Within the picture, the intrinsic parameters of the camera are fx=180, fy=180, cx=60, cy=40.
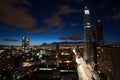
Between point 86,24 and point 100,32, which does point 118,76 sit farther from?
point 86,24

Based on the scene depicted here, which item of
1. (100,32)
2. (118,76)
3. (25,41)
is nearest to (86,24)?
A: (100,32)

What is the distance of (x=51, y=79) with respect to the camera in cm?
4712

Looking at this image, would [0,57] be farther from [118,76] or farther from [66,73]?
[118,76]

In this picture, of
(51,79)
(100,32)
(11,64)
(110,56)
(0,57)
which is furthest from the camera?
(100,32)

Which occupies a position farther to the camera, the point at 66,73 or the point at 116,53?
the point at 116,53

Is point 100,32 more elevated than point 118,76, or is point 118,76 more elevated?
point 100,32

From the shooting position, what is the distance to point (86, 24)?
161 meters

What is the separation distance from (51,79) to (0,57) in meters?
63.5

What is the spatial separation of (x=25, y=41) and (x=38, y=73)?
139m

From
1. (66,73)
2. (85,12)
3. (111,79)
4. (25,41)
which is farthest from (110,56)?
(25,41)

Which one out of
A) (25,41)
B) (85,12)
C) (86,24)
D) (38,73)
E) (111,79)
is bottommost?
(111,79)

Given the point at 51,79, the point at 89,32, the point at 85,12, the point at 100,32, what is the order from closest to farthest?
the point at 51,79, the point at 100,32, the point at 89,32, the point at 85,12

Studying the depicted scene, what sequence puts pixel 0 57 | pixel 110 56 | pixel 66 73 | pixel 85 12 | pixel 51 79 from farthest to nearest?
pixel 85 12, pixel 0 57, pixel 110 56, pixel 66 73, pixel 51 79

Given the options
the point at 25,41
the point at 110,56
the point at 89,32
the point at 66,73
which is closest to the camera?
the point at 66,73
